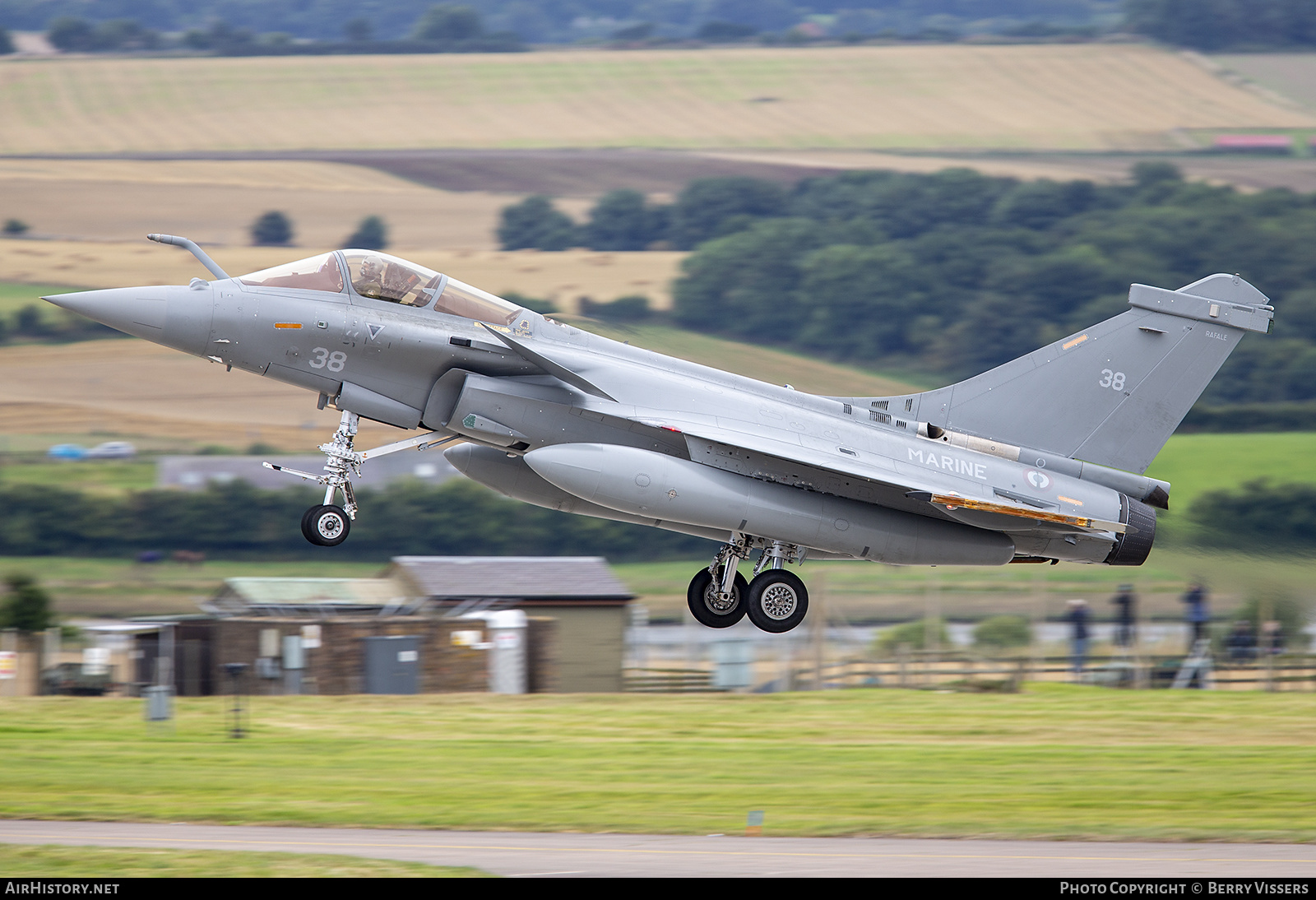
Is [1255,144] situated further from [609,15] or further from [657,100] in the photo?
[609,15]

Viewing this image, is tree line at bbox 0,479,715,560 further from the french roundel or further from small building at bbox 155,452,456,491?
the french roundel

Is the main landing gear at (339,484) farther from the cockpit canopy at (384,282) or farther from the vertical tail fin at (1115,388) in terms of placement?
the vertical tail fin at (1115,388)

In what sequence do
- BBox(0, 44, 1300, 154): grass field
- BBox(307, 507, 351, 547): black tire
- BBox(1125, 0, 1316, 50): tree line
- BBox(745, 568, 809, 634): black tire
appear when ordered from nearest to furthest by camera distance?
1. BBox(307, 507, 351, 547): black tire
2. BBox(745, 568, 809, 634): black tire
3. BBox(0, 44, 1300, 154): grass field
4. BBox(1125, 0, 1316, 50): tree line

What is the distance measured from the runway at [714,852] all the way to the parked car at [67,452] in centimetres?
4161

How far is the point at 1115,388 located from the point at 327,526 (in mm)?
10020

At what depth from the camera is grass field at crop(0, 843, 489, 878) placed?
45.9 ft

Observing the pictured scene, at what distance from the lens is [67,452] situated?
5622 cm

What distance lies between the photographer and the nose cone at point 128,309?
50.9 feet

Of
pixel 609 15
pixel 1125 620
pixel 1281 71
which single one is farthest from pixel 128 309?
pixel 609 15

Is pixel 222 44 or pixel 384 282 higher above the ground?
pixel 222 44

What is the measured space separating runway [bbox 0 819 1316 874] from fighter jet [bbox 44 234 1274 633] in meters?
2.87

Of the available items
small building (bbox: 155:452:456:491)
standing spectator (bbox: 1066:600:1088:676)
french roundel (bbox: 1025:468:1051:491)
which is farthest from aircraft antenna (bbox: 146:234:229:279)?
small building (bbox: 155:452:456:491)

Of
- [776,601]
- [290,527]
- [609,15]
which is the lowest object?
[776,601]

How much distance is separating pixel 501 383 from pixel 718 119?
79.9 meters
